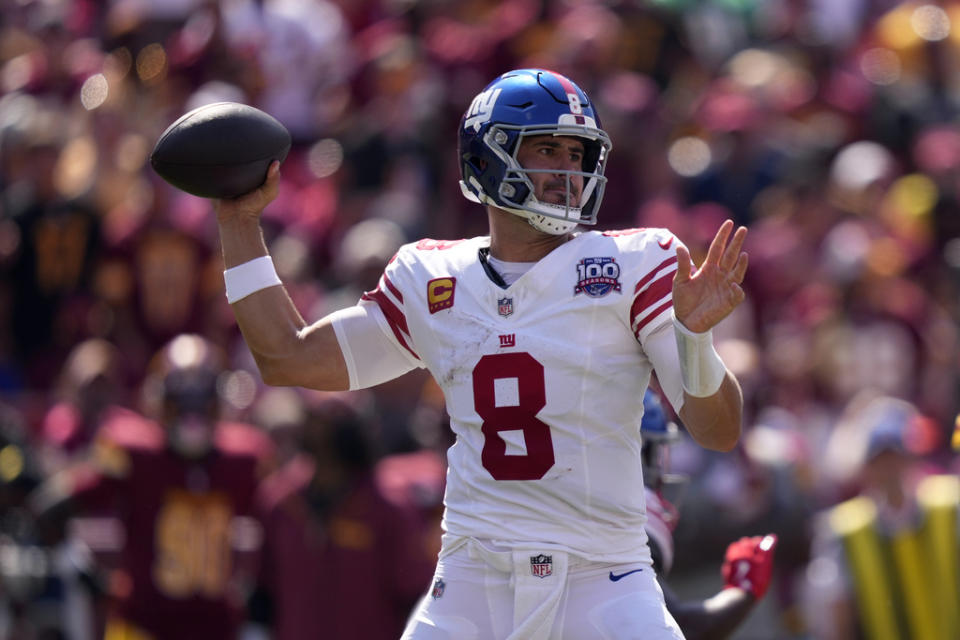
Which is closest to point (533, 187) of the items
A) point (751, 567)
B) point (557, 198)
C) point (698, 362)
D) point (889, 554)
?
point (557, 198)

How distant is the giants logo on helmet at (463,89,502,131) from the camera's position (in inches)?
176

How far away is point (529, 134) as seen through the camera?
14.4ft

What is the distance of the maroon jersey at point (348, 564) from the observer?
715cm

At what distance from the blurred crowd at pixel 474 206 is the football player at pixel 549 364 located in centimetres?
293

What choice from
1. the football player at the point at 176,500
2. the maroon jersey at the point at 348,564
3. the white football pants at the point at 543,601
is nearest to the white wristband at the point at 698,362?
the white football pants at the point at 543,601

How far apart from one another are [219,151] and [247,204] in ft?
0.57

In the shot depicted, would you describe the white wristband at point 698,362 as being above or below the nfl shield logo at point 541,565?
above

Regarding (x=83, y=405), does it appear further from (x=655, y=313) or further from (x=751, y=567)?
(x=655, y=313)

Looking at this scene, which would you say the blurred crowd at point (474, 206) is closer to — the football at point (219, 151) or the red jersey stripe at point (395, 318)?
the red jersey stripe at point (395, 318)

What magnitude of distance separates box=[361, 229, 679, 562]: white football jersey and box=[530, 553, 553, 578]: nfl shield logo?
0.12ft

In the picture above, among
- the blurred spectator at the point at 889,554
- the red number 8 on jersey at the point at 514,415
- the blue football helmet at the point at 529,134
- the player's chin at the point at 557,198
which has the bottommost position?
the blurred spectator at the point at 889,554

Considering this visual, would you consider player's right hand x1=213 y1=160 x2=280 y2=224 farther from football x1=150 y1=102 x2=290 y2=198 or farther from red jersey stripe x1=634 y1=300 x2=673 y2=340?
red jersey stripe x1=634 y1=300 x2=673 y2=340

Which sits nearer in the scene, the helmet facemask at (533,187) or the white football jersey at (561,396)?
the white football jersey at (561,396)

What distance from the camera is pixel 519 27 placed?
35.3 ft
